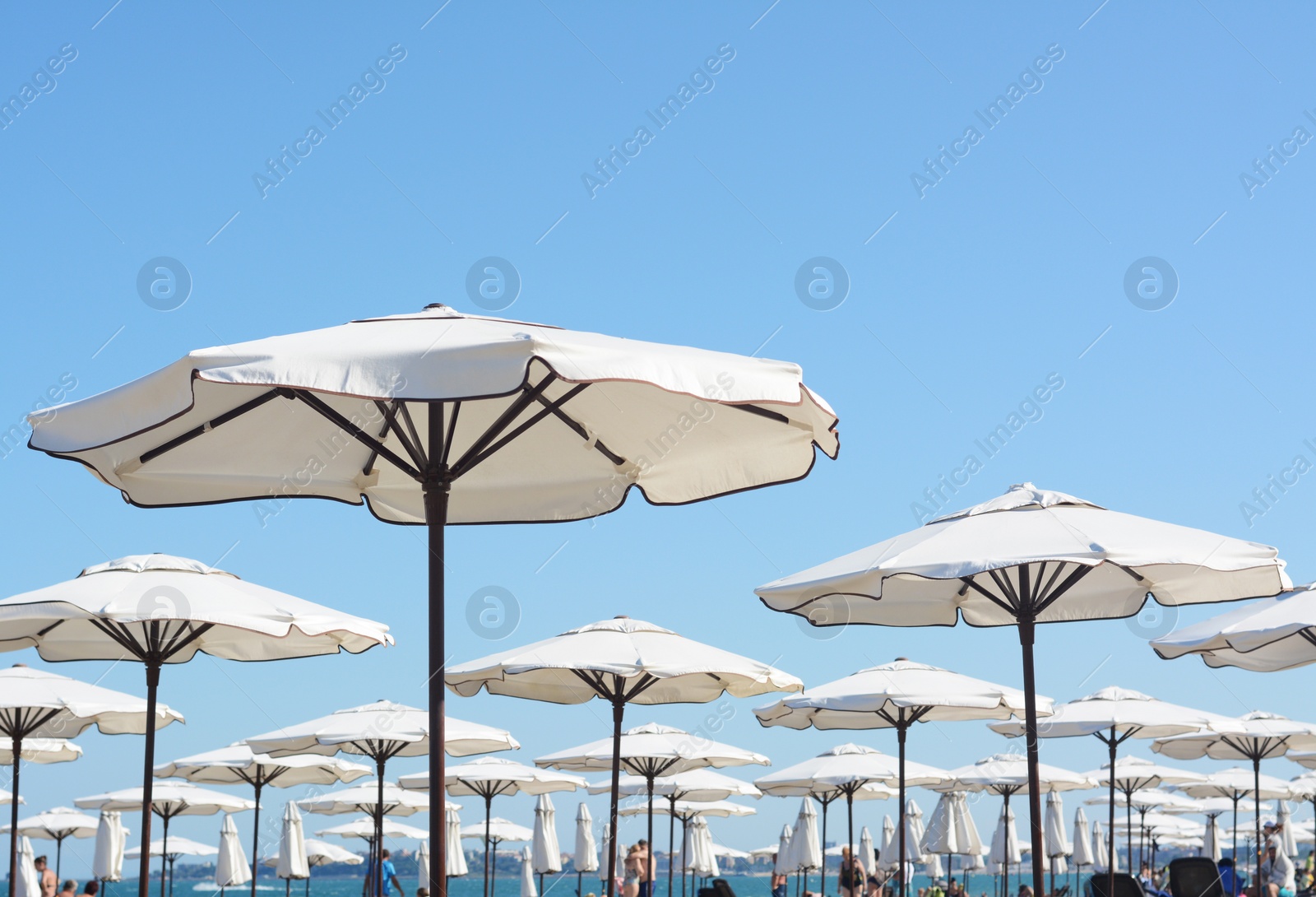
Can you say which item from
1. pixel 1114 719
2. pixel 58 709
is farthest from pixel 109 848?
pixel 1114 719

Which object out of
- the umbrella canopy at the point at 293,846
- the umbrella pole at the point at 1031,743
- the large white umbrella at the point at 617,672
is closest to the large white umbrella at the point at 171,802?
the umbrella canopy at the point at 293,846

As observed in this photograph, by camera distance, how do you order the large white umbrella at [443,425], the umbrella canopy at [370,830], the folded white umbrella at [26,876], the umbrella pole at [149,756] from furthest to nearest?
the umbrella canopy at [370,830] < the folded white umbrella at [26,876] < the umbrella pole at [149,756] < the large white umbrella at [443,425]

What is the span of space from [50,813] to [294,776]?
1053 centimetres

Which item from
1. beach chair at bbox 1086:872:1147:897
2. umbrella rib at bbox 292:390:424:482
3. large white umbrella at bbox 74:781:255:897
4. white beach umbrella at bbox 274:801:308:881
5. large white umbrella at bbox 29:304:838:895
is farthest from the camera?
white beach umbrella at bbox 274:801:308:881

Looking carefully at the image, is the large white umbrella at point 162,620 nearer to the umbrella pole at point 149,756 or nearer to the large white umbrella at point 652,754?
the umbrella pole at point 149,756

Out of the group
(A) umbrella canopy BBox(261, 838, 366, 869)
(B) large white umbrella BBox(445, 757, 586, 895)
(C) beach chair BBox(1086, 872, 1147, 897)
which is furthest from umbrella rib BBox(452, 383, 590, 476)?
(A) umbrella canopy BBox(261, 838, 366, 869)

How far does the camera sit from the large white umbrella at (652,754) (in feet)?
49.2

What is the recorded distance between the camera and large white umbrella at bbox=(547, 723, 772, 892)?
15008mm

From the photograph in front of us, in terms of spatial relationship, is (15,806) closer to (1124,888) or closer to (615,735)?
(615,735)

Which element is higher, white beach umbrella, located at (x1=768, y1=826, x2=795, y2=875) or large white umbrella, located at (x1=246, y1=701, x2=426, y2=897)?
large white umbrella, located at (x1=246, y1=701, x2=426, y2=897)

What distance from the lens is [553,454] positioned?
20.8 ft

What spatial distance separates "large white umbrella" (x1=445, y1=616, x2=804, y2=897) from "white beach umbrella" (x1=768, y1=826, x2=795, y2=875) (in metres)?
10.8

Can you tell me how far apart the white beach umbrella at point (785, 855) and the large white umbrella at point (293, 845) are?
7911 millimetres

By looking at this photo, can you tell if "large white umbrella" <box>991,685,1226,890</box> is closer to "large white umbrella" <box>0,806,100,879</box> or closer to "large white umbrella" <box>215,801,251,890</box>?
"large white umbrella" <box>215,801,251,890</box>
